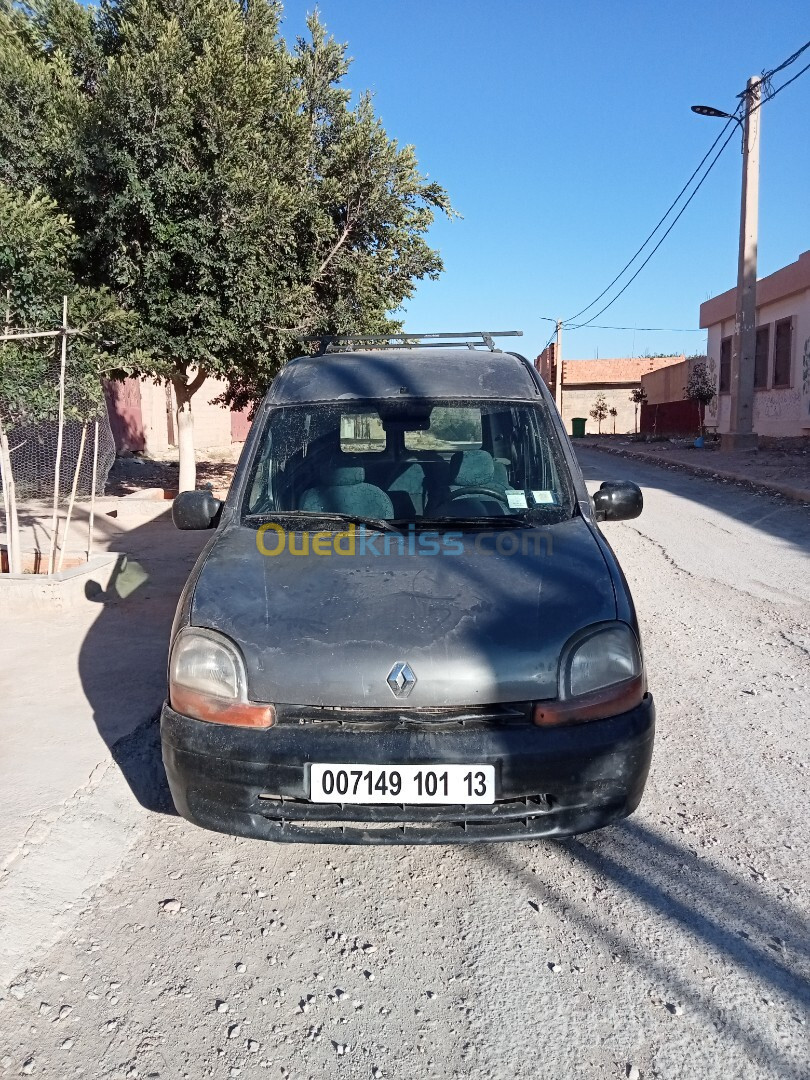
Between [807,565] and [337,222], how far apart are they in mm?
7244

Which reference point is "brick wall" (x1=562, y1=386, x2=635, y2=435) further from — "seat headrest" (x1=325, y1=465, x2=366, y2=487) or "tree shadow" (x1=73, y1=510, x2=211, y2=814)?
"seat headrest" (x1=325, y1=465, x2=366, y2=487)


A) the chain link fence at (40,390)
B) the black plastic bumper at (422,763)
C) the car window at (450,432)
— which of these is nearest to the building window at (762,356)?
the chain link fence at (40,390)

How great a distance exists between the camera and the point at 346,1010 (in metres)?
2.06

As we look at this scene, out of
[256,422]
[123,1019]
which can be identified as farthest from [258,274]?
[123,1019]

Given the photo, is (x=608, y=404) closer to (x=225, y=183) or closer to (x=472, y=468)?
(x=225, y=183)

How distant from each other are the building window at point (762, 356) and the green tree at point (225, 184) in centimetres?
1775

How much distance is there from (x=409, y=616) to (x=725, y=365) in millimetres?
29567

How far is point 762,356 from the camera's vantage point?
25.0 meters

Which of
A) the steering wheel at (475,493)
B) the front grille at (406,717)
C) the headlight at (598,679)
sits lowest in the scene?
the front grille at (406,717)

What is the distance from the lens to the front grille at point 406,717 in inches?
93.6

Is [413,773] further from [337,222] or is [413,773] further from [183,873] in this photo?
Answer: [337,222]
